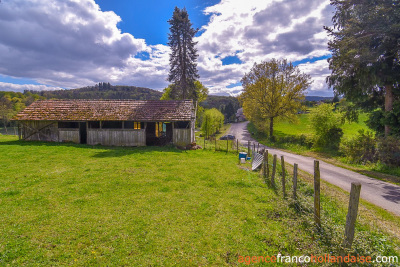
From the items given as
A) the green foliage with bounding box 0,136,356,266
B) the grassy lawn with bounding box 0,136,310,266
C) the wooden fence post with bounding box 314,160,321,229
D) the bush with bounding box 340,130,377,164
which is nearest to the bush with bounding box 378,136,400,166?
the bush with bounding box 340,130,377,164

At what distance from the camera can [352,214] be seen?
4215mm

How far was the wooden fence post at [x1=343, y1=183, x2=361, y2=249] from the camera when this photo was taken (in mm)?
4066

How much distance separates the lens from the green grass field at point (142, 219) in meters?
4.79

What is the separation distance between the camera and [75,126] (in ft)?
72.9

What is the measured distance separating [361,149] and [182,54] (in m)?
26.1

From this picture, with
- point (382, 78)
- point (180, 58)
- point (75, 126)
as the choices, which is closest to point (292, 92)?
point (382, 78)

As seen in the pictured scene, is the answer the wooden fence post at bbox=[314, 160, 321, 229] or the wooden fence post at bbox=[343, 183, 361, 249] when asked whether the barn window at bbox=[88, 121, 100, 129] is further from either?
the wooden fence post at bbox=[343, 183, 361, 249]

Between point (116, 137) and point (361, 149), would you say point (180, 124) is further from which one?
point (361, 149)

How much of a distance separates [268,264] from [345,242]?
199 cm

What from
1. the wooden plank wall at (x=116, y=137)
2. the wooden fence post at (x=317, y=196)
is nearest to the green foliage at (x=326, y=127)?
the wooden fence post at (x=317, y=196)

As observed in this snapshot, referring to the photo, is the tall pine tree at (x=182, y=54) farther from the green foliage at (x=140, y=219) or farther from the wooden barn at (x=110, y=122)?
the green foliage at (x=140, y=219)

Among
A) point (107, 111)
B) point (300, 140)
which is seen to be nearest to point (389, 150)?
point (300, 140)

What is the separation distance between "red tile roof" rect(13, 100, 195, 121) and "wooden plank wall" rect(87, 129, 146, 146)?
1541 mm

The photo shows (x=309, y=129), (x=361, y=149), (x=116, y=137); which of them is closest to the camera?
(x=361, y=149)
